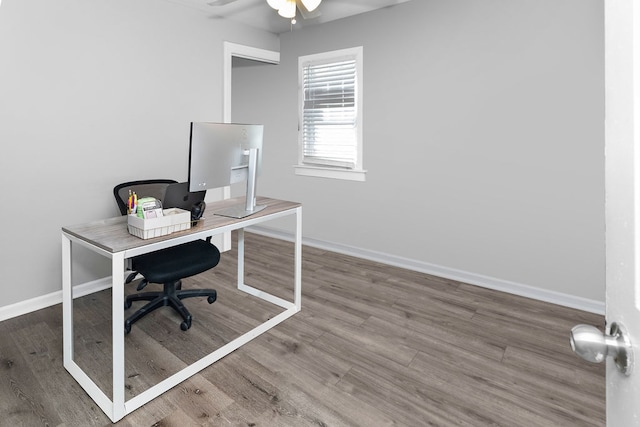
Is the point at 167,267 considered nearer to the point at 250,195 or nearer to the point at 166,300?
the point at 166,300

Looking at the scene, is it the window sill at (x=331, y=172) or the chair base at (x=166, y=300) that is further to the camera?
the window sill at (x=331, y=172)

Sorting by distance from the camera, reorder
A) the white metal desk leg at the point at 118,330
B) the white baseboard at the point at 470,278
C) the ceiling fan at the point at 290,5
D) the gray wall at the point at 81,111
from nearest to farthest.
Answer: the white metal desk leg at the point at 118,330
the ceiling fan at the point at 290,5
the gray wall at the point at 81,111
the white baseboard at the point at 470,278

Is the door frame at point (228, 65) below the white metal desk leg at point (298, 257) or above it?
above

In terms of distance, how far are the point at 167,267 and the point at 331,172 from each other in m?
2.27

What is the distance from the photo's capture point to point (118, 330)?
64.0 inches

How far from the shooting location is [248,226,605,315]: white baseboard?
276cm


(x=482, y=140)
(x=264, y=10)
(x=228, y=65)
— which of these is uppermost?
(x=264, y=10)

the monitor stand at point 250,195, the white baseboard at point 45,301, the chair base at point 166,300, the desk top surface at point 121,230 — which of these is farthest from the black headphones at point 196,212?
the white baseboard at point 45,301

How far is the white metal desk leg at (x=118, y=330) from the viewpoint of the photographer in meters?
1.61

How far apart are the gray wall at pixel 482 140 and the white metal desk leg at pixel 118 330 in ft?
8.61

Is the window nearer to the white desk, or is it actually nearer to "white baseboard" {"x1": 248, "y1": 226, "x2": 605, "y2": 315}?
"white baseboard" {"x1": 248, "y1": 226, "x2": 605, "y2": 315}

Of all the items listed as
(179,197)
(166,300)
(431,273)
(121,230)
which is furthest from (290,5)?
(431,273)

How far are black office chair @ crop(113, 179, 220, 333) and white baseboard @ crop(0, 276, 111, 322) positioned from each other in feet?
2.04

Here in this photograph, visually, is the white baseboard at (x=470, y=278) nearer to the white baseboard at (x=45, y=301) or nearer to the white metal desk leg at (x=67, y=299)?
the white baseboard at (x=45, y=301)
